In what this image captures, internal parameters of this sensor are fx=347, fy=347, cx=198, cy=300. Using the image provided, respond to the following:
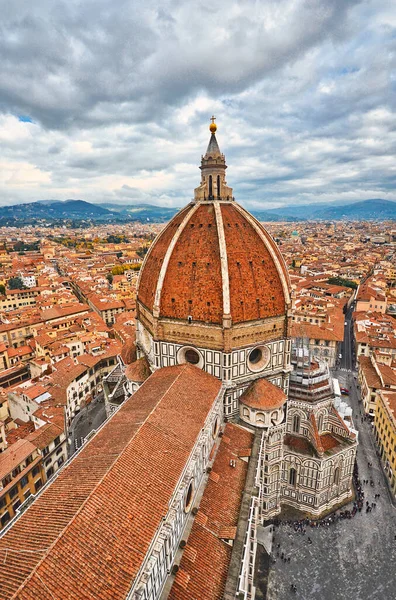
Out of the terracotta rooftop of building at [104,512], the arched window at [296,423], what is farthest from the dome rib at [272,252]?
the terracotta rooftop of building at [104,512]

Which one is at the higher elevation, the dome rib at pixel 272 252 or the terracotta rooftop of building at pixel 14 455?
the dome rib at pixel 272 252

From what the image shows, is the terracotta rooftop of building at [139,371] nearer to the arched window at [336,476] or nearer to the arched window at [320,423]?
the arched window at [320,423]

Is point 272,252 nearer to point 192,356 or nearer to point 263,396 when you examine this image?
point 192,356

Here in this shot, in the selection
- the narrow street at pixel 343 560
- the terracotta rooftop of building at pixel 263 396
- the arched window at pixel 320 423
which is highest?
the terracotta rooftop of building at pixel 263 396

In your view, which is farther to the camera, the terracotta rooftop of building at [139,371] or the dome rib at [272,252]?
the terracotta rooftop of building at [139,371]

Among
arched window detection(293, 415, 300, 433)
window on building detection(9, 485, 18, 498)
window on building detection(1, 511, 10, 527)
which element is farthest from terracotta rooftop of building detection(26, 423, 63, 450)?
arched window detection(293, 415, 300, 433)

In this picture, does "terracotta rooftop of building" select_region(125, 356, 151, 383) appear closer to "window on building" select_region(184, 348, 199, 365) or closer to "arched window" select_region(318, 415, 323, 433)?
"window on building" select_region(184, 348, 199, 365)

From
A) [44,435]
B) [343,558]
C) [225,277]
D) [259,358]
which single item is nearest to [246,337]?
[259,358]
